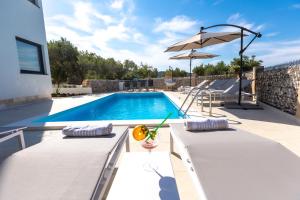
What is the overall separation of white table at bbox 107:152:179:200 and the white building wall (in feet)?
26.1

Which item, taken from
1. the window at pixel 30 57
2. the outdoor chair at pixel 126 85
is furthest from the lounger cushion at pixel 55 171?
the outdoor chair at pixel 126 85

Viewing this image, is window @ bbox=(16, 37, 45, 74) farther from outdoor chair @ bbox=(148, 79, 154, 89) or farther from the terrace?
outdoor chair @ bbox=(148, 79, 154, 89)

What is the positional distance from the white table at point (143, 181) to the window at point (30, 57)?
9144 millimetres

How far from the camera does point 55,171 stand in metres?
1.53

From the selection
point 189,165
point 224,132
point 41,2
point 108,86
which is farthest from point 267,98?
point 108,86

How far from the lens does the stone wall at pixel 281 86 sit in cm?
483

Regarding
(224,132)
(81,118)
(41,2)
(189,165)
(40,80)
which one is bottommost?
(81,118)

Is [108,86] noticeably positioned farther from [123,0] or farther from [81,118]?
[81,118]

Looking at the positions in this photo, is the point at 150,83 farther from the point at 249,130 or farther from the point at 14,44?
the point at 249,130

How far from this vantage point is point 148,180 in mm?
1735

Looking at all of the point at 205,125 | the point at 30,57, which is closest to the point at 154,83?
the point at 30,57

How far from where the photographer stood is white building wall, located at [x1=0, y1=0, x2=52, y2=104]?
7.45 m

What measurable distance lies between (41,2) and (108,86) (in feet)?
27.7

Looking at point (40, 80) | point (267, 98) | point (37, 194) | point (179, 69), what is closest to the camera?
point (37, 194)
